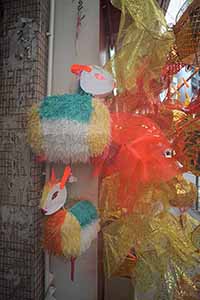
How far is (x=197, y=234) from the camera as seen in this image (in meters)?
0.59

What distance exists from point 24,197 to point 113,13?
1.04 meters

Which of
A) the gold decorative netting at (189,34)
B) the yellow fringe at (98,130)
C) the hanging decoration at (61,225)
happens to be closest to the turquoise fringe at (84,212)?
the hanging decoration at (61,225)

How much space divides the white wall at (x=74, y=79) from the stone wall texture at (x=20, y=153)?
0.07 metres

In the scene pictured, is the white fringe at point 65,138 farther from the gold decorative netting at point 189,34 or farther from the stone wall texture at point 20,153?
the gold decorative netting at point 189,34

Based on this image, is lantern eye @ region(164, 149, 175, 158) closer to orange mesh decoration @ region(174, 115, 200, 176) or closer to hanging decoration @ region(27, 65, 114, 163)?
orange mesh decoration @ region(174, 115, 200, 176)

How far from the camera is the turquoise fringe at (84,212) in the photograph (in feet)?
2.29

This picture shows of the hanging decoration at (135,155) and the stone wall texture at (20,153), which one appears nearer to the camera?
the hanging decoration at (135,155)

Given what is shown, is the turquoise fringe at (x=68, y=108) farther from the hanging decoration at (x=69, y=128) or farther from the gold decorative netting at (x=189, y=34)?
the gold decorative netting at (x=189, y=34)

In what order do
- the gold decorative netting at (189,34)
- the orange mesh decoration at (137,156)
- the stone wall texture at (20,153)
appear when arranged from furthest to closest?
the stone wall texture at (20,153) → the orange mesh decoration at (137,156) → the gold decorative netting at (189,34)

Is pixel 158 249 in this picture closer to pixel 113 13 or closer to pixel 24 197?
pixel 24 197

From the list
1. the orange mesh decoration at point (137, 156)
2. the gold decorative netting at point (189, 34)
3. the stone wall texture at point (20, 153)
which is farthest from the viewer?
the stone wall texture at point (20, 153)

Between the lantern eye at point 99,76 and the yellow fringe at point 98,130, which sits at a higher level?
the lantern eye at point 99,76

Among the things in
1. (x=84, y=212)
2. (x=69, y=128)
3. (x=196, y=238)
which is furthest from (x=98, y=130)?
(x=196, y=238)

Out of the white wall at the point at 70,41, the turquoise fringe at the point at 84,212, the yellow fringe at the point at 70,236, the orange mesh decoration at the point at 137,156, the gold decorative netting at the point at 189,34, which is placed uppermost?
the white wall at the point at 70,41
